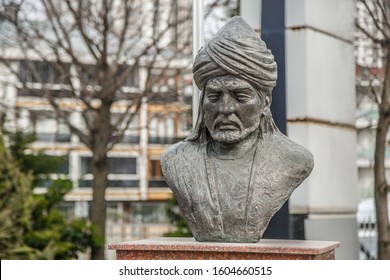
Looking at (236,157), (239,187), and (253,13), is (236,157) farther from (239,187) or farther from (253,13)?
(253,13)

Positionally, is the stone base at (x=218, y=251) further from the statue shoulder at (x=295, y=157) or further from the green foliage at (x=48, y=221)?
the green foliage at (x=48, y=221)

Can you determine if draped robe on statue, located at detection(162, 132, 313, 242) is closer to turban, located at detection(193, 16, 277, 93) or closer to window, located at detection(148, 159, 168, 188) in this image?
turban, located at detection(193, 16, 277, 93)

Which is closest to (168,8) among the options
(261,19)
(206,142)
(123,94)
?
(123,94)

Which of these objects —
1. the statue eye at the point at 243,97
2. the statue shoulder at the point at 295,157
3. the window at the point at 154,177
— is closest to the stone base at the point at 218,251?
the statue shoulder at the point at 295,157

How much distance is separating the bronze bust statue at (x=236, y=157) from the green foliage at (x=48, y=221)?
478 centimetres

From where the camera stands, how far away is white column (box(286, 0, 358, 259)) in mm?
6227

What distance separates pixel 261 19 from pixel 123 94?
6107 millimetres

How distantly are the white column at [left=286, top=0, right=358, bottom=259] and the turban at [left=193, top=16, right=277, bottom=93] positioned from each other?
1703mm

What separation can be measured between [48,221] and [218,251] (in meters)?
6.26

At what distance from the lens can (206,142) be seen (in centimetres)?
482

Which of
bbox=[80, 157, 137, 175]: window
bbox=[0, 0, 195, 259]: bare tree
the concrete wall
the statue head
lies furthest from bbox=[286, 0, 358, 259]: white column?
bbox=[80, 157, 137, 175]: window

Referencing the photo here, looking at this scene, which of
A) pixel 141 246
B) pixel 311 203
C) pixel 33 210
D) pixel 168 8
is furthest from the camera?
pixel 168 8

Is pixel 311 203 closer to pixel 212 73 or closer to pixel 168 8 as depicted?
pixel 212 73

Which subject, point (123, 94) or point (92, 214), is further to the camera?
point (123, 94)
